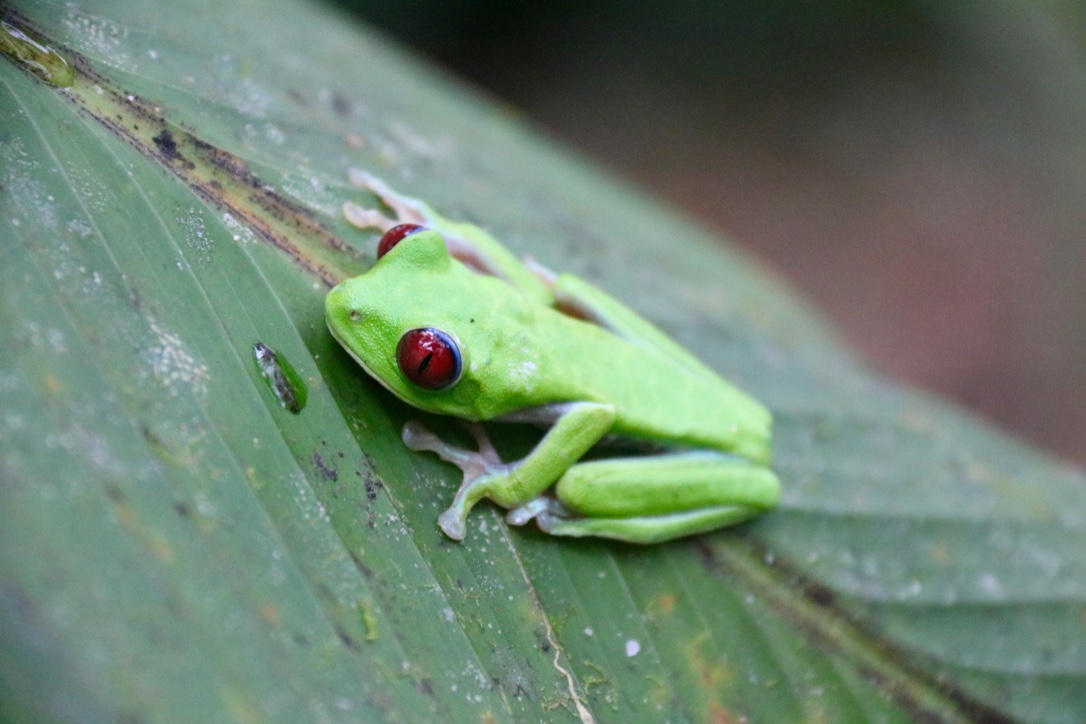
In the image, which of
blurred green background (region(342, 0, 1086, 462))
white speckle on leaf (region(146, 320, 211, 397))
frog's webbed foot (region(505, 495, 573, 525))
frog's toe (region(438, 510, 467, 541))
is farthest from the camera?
blurred green background (region(342, 0, 1086, 462))

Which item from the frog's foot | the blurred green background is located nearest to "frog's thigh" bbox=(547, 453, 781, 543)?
the frog's foot

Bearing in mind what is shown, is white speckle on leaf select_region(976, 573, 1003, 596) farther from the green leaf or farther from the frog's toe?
the frog's toe

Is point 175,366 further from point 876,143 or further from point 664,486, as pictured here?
point 876,143

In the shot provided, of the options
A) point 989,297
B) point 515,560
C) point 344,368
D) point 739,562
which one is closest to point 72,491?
point 344,368

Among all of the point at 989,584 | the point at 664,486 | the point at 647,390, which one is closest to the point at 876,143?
the point at 989,584

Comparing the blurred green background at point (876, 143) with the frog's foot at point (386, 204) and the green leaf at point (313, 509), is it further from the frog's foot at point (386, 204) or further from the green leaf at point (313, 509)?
the frog's foot at point (386, 204)

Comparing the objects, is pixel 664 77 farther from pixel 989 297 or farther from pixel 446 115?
pixel 446 115
